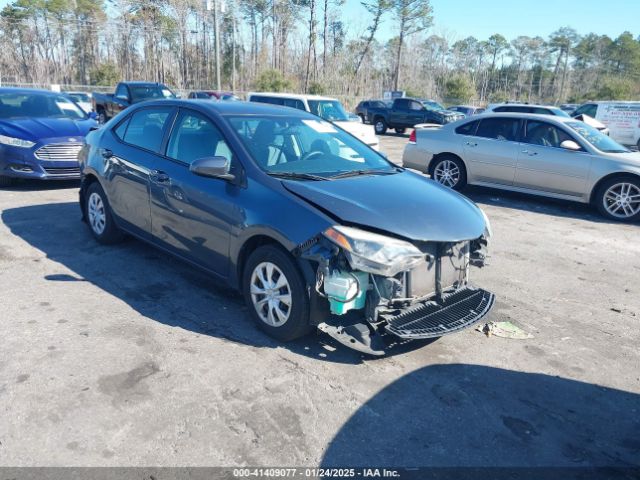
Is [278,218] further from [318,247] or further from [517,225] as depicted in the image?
[517,225]

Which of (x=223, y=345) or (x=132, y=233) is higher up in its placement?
(x=132, y=233)

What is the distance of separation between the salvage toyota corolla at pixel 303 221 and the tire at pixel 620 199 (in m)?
5.48

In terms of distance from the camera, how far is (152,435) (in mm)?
2801

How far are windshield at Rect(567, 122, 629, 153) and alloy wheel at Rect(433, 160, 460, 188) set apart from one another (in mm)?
2147

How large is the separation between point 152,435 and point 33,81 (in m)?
49.7

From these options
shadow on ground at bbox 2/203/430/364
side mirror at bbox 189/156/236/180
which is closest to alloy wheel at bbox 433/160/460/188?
shadow on ground at bbox 2/203/430/364

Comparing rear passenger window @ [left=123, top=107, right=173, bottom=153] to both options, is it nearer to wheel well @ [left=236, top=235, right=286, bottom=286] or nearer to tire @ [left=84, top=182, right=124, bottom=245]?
tire @ [left=84, top=182, right=124, bottom=245]

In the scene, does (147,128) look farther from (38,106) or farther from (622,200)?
(622,200)

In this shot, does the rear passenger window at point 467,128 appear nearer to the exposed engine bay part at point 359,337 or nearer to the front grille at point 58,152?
the front grille at point 58,152

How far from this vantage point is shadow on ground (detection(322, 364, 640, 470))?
277 cm

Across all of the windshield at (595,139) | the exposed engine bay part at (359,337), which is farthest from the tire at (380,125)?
the exposed engine bay part at (359,337)

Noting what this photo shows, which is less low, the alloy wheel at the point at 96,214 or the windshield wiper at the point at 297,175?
the windshield wiper at the point at 297,175

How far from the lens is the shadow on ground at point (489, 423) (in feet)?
9.09

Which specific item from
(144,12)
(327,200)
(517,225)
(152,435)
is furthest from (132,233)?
(144,12)
